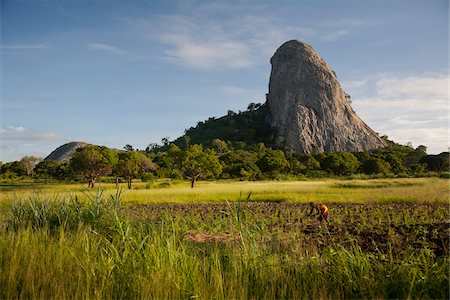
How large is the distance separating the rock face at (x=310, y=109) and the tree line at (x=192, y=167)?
47840mm

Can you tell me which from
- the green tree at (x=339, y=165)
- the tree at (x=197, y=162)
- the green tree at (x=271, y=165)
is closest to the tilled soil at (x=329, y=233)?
the tree at (x=197, y=162)

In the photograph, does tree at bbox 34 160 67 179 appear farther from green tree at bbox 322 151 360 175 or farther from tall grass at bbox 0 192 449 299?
tall grass at bbox 0 192 449 299

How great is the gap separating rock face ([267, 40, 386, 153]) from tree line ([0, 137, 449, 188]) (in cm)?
4784

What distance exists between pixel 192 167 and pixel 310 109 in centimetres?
9642

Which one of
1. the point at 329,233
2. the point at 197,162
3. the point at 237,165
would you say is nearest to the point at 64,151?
the point at 237,165

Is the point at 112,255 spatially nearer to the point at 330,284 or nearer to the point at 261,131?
the point at 330,284

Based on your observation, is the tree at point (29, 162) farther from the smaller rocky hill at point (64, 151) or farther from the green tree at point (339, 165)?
the smaller rocky hill at point (64, 151)

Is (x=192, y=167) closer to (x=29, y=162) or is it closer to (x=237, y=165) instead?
(x=237, y=165)

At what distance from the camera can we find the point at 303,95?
12925cm

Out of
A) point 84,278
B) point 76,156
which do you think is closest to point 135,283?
point 84,278

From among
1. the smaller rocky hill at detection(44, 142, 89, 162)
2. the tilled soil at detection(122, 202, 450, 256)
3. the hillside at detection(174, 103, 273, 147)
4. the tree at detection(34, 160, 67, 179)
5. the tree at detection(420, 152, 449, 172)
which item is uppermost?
the hillside at detection(174, 103, 273, 147)

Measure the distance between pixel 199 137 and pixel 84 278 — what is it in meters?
127

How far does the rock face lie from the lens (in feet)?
404

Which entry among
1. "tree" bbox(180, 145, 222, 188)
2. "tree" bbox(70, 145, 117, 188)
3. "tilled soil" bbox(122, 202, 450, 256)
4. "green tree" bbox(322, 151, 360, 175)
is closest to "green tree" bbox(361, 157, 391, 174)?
"green tree" bbox(322, 151, 360, 175)
